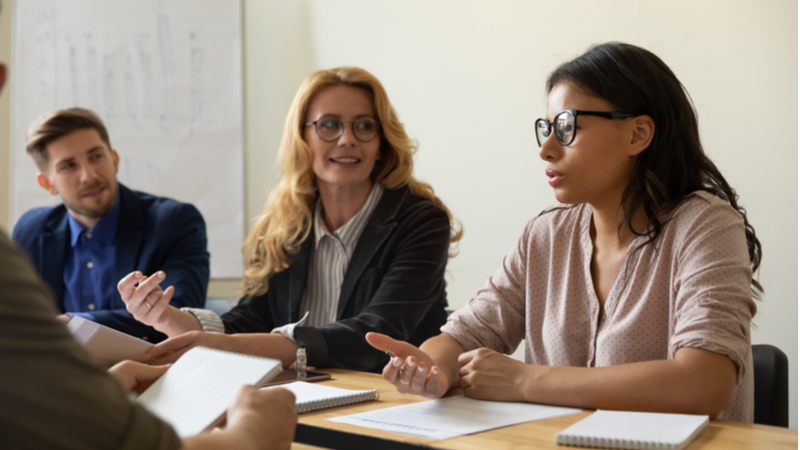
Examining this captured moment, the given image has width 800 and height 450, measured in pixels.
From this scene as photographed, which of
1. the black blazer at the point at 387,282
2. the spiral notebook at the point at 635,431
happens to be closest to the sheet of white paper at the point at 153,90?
the black blazer at the point at 387,282

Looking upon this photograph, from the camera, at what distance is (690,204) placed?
1.46m

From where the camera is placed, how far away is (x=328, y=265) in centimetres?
222

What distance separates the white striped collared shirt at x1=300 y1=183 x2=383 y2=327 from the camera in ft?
7.19

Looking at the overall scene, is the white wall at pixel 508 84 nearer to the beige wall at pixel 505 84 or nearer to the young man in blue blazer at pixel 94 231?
the beige wall at pixel 505 84

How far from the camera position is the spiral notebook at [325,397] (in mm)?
1191

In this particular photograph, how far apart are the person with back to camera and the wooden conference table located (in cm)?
14

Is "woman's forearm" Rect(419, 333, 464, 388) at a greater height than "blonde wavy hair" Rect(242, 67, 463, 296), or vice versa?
"blonde wavy hair" Rect(242, 67, 463, 296)

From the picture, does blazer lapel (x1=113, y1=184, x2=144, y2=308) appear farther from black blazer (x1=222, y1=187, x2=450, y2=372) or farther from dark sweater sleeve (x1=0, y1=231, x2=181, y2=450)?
dark sweater sleeve (x1=0, y1=231, x2=181, y2=450)

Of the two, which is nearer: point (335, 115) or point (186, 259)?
point (335, 115)

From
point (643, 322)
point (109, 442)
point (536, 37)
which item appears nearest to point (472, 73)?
point (536, 37)

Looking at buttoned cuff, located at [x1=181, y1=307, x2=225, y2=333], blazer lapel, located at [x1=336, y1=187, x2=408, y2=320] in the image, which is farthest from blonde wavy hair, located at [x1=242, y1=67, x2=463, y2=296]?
buttoned cuff, located at [x1=181, y1=307, x2=225, y2=333]

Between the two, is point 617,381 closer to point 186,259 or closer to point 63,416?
point 63,416

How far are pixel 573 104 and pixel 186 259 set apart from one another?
69.9 inches

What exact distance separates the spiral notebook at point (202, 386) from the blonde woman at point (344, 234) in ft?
2.61
